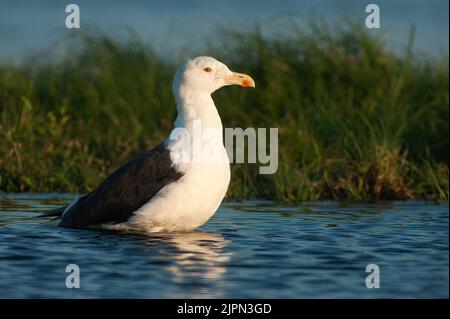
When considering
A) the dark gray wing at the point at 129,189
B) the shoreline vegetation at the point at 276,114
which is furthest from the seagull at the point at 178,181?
the shoreline vegetation at the point at 276,114

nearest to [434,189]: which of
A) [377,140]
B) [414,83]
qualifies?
[377,140]

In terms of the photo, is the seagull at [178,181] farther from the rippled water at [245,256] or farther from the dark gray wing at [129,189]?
the rippled water at [245,256]

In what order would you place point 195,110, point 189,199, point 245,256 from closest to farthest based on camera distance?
point 245,256, point 189,199, point 195,110

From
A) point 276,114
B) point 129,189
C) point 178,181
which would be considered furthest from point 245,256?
point 276,114

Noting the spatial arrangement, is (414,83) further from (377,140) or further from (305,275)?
(305,275)

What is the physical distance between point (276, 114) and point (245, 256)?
20.4ft

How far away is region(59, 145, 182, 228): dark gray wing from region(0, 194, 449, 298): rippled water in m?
0.17

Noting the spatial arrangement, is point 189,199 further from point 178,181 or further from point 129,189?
point 129,189

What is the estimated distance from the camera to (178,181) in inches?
361

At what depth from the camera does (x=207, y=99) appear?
31.2ft

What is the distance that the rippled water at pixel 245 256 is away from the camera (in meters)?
7.40

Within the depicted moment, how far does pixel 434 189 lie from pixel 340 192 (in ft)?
3.42

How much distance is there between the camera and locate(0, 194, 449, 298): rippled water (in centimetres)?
740

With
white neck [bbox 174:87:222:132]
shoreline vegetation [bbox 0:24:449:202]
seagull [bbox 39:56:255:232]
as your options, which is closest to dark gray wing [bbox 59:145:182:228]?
seagull [bbox 39:56:255:232]
